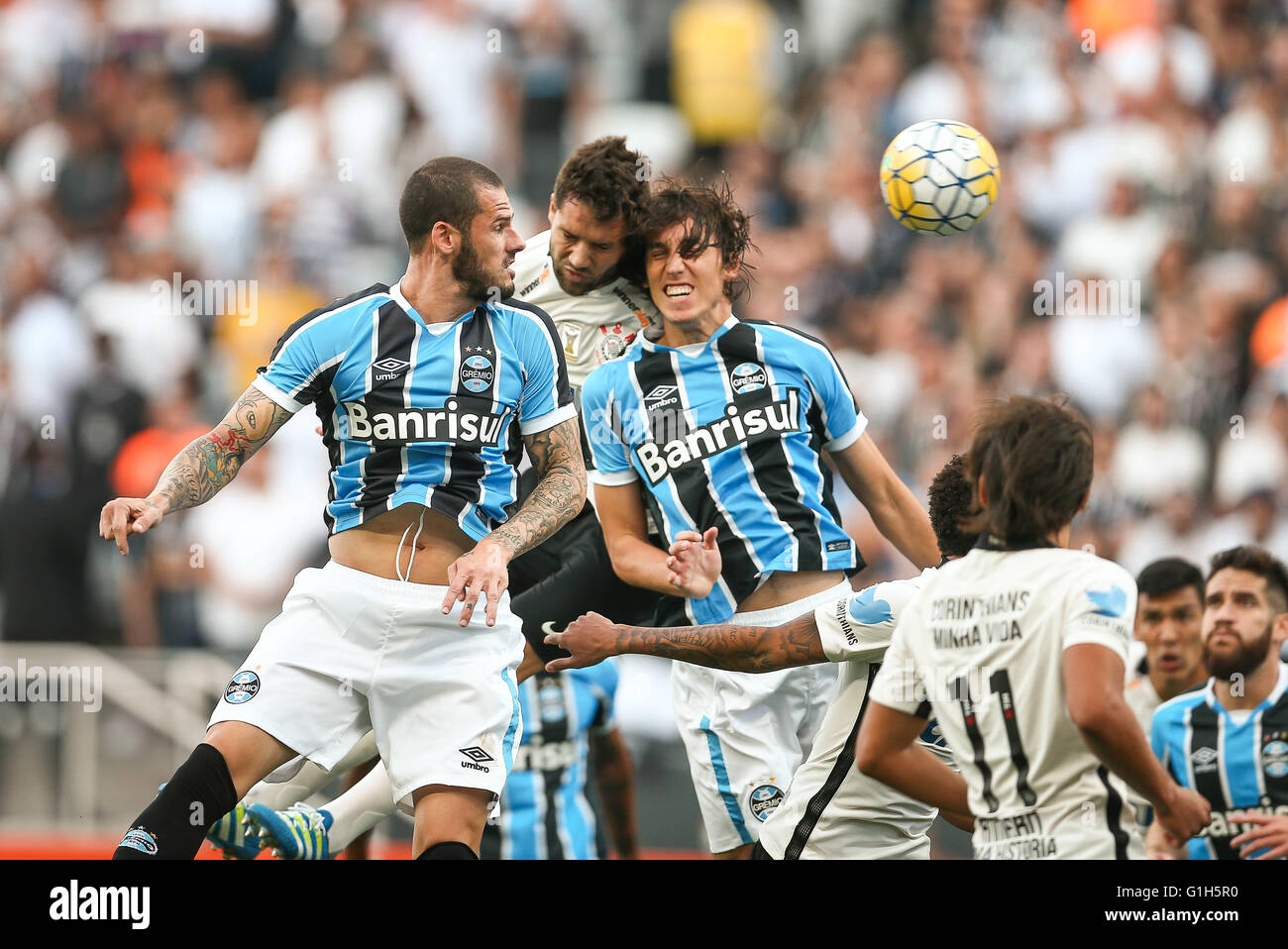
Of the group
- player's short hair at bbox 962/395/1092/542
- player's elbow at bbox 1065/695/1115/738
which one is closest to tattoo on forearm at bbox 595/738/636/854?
player's short hair at bbox 962/395/1092/542

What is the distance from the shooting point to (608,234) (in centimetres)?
652

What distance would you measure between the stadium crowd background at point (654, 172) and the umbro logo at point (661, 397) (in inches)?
187

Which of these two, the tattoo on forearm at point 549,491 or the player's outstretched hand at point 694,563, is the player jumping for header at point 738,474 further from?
the tattoo on forearm at point 549,491

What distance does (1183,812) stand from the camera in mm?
4203

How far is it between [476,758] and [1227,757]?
3125 mm

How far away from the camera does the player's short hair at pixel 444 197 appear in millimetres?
5527

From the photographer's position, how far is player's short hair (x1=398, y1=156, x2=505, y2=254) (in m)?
5.53

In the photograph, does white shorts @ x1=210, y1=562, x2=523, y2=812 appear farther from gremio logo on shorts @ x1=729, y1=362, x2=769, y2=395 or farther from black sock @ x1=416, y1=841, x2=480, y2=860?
gremio logo on shorts @ x1=729, y1=362, x2=769, y2=395

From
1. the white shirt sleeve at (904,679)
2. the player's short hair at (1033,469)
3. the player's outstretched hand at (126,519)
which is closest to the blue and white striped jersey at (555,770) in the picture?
the player's outstretched hand at (126,519)

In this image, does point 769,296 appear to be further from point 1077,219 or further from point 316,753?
point 316,753

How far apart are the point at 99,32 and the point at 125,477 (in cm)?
566

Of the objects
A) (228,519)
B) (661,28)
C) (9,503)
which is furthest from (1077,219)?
(9,503)

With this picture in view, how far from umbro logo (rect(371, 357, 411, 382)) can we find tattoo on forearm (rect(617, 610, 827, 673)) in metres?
1.09
